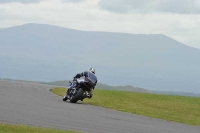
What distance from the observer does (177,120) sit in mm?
25953

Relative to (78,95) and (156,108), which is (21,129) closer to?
(78,95)

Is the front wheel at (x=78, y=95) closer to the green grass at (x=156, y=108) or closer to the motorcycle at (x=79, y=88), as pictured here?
the motorcycle at (x=79, y=88)

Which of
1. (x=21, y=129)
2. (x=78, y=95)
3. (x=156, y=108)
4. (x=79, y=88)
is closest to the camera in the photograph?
(x=21, y=129)

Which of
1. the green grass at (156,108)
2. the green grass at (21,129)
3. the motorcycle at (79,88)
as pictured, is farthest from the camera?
the motorcycle at (79,88)

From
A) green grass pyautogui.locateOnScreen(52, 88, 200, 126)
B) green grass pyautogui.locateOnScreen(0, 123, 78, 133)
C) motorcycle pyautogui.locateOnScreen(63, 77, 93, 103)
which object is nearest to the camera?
green grass pyautogui.locateOnScreen(0, 123, 78, 133)

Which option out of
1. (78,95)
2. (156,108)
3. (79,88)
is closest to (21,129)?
(78,95)

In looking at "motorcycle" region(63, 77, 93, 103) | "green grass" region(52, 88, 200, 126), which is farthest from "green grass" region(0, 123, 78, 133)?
"motorcycle" region(63, 77, 93, 103)

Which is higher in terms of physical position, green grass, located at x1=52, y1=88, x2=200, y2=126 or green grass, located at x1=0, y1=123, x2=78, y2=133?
green grass, located at x1=52, y1=88, x2=200, y2=126

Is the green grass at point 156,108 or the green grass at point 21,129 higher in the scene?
the green grass at point 156,108

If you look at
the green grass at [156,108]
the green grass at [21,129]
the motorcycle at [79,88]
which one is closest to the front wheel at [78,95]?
the motorcycle at [79,88]

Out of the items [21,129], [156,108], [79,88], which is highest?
[79,88]

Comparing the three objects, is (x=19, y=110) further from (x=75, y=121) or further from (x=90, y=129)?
(x=90, y=129)

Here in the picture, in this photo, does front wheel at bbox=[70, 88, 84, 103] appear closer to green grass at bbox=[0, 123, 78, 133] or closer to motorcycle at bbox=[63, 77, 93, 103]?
motorcycle at bbox=[63, 77, 93, 103]

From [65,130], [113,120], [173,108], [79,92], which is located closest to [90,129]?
[65,130]
